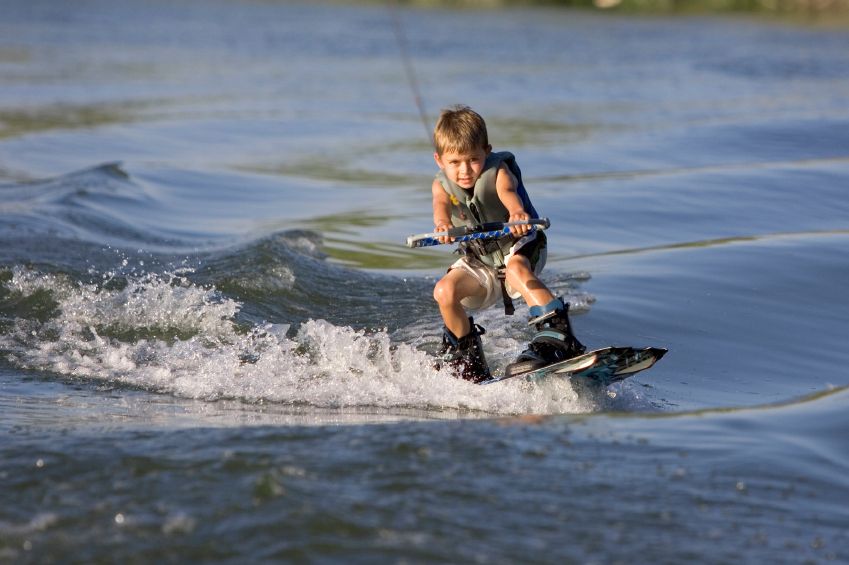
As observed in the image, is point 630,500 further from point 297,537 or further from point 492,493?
point 297,537

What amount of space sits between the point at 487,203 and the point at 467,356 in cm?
88

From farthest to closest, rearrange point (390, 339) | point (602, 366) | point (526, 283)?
point (390, 339)
point (526, 283)
point (602, 366)

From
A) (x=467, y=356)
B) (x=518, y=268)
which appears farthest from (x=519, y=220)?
(x=467, y=356)

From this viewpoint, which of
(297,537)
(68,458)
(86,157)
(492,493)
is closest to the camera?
(297,537)

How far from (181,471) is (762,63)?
24.1m

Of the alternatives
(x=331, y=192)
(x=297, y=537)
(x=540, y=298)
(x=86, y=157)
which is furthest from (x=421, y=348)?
(x=86, y=157)

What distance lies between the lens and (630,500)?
15.2 feet

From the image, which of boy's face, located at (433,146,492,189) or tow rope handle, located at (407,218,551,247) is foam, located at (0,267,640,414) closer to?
tow rope handle, located at (407,218,551,247)

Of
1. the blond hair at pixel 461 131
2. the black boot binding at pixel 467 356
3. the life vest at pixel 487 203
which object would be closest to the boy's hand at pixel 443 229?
the life vest at pixel 487 203

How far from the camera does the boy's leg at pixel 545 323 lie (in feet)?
21.9

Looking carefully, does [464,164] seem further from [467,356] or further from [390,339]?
[390,339]

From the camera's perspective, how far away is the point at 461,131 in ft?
21.4

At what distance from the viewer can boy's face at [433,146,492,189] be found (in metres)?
6.57

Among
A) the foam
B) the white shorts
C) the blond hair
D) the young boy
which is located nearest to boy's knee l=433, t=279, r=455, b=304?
the young boy
